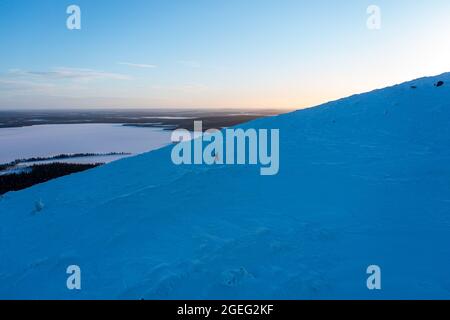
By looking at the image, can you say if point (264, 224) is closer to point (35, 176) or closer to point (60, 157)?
point (35, 176)

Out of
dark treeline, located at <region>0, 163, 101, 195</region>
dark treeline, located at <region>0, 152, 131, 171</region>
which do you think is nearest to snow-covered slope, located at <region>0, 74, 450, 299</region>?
dark treeline, located at <region>0, 163, 101, 195</region>

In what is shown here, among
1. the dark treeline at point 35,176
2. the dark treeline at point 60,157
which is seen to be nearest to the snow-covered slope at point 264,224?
the dark treeline at point 35,176

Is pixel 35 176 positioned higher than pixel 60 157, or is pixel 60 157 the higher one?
pixel 60 157

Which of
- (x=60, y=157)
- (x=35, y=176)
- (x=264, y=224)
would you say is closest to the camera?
(x=264, y=224)

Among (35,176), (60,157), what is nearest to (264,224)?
(35,176)

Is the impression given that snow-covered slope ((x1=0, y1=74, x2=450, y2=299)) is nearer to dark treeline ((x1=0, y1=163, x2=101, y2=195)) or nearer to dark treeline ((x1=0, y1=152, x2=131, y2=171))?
dark treeline ((x1=0, y1=163, x2=101, y2=195))

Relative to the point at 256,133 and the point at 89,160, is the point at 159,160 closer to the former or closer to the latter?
the point at 256,133
